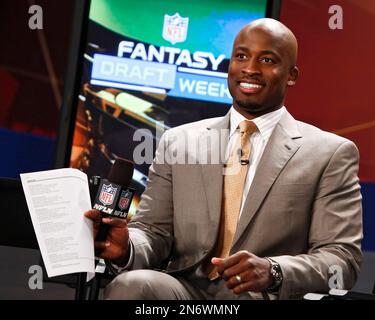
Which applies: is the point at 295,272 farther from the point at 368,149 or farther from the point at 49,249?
the point at 368,149

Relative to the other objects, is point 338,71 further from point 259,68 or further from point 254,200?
point 254,200

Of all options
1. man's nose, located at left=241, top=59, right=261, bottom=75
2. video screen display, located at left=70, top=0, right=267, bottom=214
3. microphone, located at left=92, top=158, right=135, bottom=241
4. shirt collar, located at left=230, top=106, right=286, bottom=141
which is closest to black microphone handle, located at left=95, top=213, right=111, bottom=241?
microphone, located at left=92, top=158, right=135, bottom=241

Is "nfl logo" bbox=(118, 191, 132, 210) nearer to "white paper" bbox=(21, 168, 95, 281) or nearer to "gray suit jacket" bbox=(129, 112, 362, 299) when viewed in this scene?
"white paper" bbox=(21, 168, 95, 281)

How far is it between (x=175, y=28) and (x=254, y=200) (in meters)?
3.00

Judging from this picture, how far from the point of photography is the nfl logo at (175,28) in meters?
5.42

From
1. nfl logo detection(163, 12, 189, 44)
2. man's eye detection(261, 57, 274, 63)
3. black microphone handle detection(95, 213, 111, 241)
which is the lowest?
black microphone handle detection(95, 213, 111, 241)

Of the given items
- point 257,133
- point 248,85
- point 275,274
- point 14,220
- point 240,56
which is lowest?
point 14,220

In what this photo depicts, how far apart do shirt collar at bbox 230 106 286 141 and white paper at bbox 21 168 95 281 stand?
796 millimetres

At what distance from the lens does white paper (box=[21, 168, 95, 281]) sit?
86.7 inches

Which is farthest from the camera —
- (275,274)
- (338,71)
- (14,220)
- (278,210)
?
(338,71)

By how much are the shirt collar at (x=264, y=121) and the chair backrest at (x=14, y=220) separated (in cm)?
134

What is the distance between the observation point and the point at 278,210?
8.70 feet

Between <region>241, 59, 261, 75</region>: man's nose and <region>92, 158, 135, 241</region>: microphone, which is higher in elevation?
<region>241, 59, 261, 75</region>: man's nose

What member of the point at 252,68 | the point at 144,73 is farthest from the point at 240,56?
the point at 144,73
